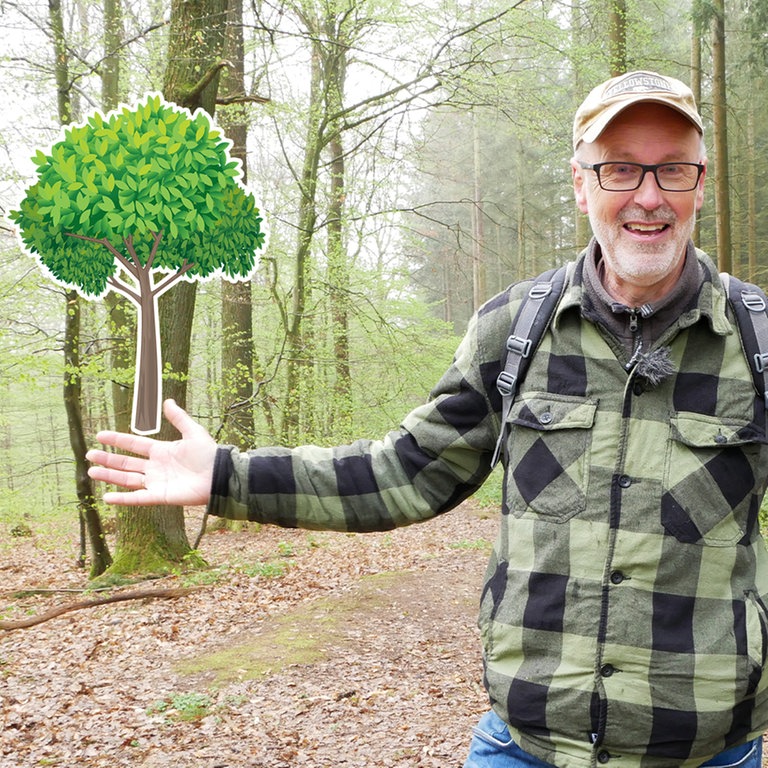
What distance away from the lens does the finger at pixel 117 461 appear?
6.09 feet

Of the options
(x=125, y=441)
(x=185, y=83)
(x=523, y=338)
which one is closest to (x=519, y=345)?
(x=523, y=338)

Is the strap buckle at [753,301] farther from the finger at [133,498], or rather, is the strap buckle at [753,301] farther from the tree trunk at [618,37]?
the tree trunk at [618,37]

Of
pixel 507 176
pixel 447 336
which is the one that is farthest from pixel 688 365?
pixel 507 176

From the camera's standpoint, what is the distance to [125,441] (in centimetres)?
185

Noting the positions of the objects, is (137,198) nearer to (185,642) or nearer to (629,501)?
(629,501)

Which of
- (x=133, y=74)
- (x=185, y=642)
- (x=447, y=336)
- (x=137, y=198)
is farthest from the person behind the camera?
(x=447, y=336)

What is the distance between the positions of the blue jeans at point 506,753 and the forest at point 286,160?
4.37m

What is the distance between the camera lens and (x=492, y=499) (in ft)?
58.6

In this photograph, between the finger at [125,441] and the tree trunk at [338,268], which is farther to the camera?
the tree trunk at [338,268]

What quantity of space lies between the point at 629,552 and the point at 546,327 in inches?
23.3

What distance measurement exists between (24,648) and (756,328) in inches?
276

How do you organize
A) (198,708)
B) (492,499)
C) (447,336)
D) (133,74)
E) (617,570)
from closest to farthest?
(617,570) → (198,708) → (133,74) → (447,336) → (492,499)

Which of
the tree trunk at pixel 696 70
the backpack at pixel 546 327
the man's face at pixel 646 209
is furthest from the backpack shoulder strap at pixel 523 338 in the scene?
the tree trunk at pixel 696 70

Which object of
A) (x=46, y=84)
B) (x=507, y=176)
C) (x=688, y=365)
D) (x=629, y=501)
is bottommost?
(x=629, y=501)
